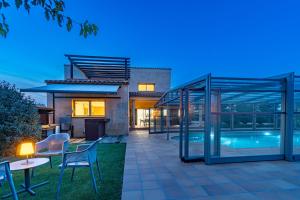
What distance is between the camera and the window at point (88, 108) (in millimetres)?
12195

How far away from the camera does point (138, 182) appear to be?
4.21 metres

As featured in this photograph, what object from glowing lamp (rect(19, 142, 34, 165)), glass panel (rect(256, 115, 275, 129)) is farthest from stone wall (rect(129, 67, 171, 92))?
glowing lamp (rect(19, 142, 34, 165))

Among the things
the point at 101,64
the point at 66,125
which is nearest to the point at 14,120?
the point at 66,125

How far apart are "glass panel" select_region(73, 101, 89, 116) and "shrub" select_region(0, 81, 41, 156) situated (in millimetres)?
4177

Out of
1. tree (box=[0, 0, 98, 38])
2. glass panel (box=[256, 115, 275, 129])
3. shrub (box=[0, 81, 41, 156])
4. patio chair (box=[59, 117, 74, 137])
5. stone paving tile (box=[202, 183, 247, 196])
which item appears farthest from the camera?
patio chair (box=[59, 117, 74, 137])

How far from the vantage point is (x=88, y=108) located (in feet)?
40.2

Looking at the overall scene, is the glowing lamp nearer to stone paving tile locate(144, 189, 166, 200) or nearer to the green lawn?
the green lawn

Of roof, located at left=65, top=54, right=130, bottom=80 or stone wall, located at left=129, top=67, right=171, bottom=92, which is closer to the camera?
roof, located at left=65, top=54, right=130, bottom=80

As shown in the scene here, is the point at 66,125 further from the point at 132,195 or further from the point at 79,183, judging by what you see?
the point at 132,195

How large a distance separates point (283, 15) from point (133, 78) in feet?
57.2

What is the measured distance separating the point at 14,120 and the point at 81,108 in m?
5.16

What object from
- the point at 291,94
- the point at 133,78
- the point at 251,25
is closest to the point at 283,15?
the point at 251,25

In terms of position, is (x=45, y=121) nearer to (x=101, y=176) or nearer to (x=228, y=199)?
(x=101, y=176)

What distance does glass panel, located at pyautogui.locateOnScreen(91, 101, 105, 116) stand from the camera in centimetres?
1225
